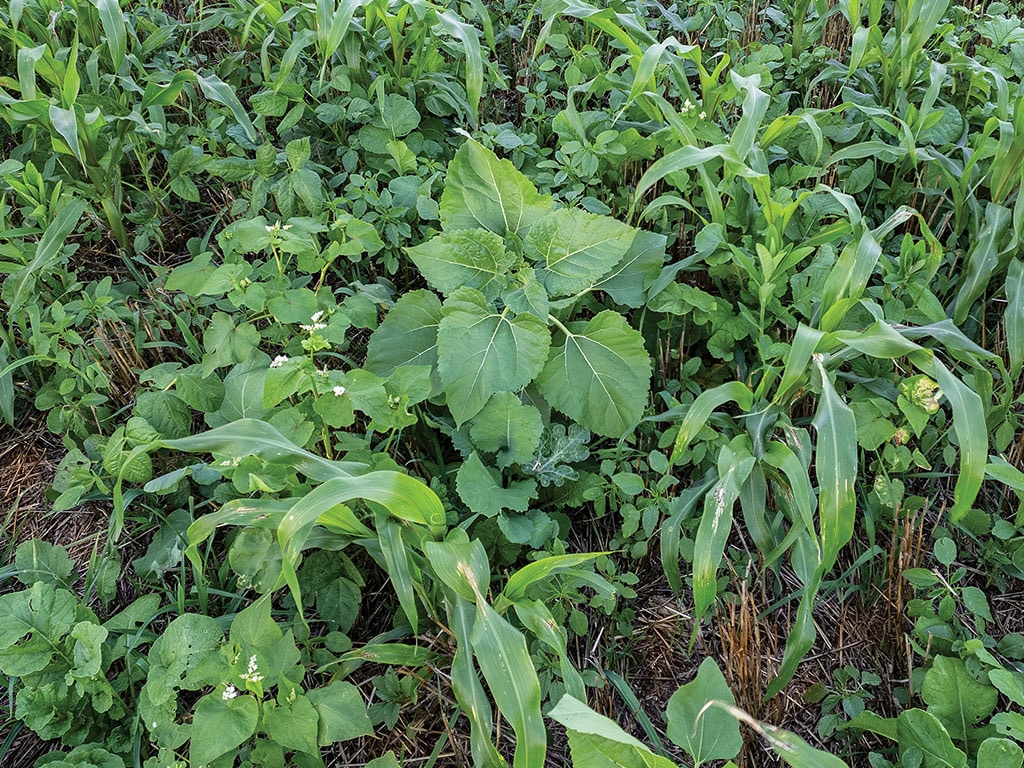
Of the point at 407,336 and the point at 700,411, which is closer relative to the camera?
the point at 700,411

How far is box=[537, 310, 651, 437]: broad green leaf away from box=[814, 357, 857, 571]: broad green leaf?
0.37 metres

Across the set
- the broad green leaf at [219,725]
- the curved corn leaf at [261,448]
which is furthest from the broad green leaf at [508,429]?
the broad green leaf at [219,725]

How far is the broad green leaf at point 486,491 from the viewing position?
146 centimetres

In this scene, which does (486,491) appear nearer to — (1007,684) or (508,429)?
(508,429)

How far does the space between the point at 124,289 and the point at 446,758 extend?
1.50 metres

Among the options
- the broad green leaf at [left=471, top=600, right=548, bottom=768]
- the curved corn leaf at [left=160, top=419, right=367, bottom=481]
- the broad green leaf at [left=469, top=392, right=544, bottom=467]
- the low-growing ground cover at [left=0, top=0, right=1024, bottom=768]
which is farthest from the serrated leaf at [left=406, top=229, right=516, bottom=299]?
the broad green leaf at [left=471, top=600, right=548, bottom=768]

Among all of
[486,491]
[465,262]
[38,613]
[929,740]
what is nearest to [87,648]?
[38,613]

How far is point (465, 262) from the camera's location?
1.65 m

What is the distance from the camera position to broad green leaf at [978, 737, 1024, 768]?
115 centimetres

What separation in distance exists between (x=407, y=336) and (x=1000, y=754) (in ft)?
4.30

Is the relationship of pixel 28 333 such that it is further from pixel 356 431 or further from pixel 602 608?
pixel 602 608

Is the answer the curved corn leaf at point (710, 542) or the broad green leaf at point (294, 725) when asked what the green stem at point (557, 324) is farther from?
the broad green leaf at point (294, 725)

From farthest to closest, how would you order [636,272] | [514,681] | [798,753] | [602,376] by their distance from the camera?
[636,272] → [602,376] → [514,681] → [798,753]

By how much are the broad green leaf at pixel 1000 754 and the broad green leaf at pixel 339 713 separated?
98 cm
